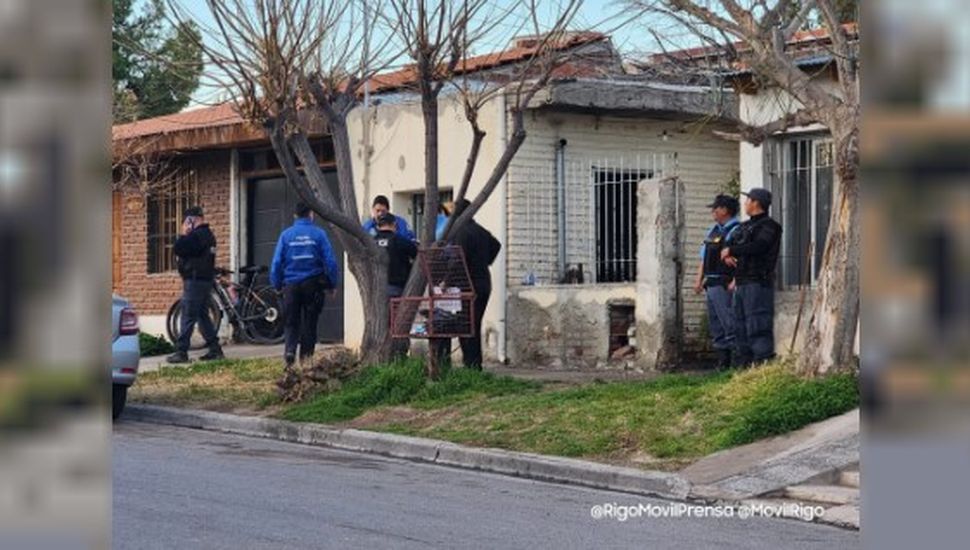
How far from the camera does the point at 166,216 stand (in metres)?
22.8

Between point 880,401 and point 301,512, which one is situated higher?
point 880,401

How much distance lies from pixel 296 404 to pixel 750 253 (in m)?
4.30

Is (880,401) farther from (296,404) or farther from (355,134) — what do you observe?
(355,134)

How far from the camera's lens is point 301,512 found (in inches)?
311

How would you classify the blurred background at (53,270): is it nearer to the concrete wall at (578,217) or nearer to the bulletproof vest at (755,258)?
the bulletproof vest at (755,258)

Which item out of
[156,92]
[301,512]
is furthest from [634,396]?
[156,92]

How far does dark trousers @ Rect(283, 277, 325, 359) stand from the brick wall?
21.9 ft

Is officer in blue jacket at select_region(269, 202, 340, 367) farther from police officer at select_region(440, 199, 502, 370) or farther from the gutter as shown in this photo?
the gutter

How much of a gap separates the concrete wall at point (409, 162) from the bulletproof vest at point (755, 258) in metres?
4.27

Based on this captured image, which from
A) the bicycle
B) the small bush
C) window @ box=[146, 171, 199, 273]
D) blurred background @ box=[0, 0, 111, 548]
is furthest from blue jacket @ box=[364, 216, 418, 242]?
blurred background @ box=[0, 0, 111, 548]

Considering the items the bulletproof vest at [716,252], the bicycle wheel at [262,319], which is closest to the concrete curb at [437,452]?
the bulletproof vest at [716,252]

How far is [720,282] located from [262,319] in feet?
26.4

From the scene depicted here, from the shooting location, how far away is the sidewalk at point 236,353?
17828mm

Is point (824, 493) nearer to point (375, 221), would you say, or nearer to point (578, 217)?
point (375, 221)
